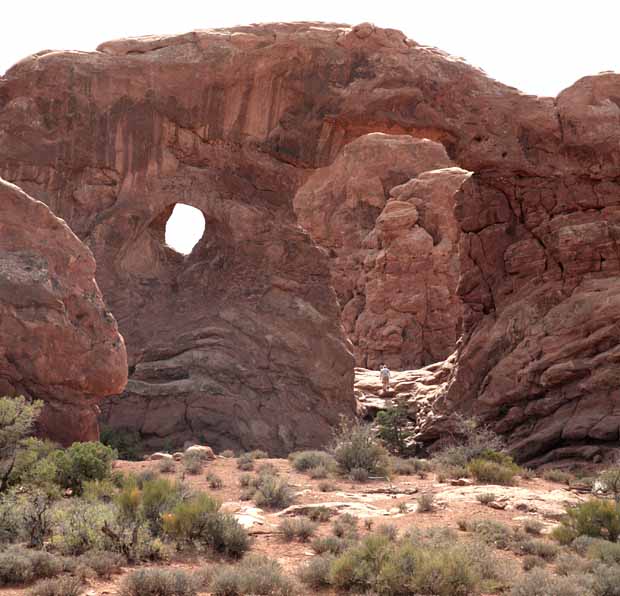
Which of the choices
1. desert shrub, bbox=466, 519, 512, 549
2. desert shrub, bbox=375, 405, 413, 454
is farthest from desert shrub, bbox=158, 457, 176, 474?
desert shrub, bbox=375, 405, 413, 454

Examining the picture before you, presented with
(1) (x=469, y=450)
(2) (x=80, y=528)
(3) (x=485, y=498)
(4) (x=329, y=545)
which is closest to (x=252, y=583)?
(4) (x=329, y=545)

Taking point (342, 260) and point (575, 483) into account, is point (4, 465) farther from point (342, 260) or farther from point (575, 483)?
point (342, 260)

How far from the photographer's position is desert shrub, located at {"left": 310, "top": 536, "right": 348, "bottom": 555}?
8.98 meters

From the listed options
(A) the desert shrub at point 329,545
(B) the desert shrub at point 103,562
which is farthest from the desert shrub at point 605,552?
(B) the desert shrub at point 103,562

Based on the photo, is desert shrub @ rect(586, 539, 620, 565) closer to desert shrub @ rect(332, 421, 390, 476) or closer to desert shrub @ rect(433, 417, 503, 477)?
desert shrub @ rect(332, 421, 390, 476)

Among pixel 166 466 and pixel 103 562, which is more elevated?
pixel 103 562

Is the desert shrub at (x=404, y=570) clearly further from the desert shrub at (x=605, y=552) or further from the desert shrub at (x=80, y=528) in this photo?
the desert shrub at (x=80, y=528)

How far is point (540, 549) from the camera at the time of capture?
30.2 feet

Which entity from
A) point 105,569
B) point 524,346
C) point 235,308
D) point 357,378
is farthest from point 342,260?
point 105,569

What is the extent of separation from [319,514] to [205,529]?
6.74 feet

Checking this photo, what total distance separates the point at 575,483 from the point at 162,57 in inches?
571

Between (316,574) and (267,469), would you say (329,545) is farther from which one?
(267,469)

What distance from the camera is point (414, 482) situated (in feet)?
48.5

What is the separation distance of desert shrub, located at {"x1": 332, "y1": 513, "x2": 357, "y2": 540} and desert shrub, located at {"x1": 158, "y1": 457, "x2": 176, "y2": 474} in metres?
4.49
